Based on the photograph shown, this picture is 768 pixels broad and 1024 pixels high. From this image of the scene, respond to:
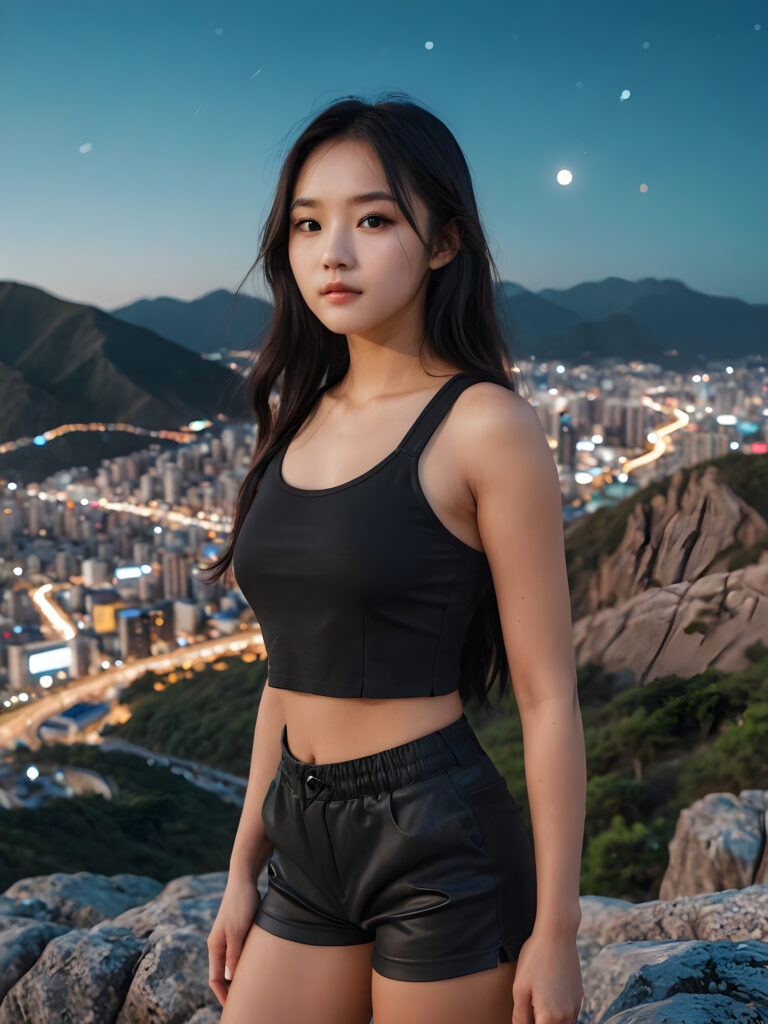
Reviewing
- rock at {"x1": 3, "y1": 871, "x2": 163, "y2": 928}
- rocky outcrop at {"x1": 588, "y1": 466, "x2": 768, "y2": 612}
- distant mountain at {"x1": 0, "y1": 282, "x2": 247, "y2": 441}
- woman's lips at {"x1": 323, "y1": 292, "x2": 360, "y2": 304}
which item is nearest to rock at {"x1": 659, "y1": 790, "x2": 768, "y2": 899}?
rocky outcrop at {"x1": 588, "y1": 466, "x2": 768, "y2": 612}

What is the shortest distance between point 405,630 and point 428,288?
1.19 ft

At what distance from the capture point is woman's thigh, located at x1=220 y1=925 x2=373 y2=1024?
0.84 meters

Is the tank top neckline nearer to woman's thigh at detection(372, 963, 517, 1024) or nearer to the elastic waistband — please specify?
the elastic waistband

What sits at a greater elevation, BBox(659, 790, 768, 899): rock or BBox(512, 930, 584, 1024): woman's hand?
BBox(512, 930, 584, 1024): woman's hand

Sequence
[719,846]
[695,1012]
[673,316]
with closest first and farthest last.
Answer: [695,1012] < [719,846] < [673,316]

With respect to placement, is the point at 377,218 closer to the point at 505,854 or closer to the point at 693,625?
the point at 505,854

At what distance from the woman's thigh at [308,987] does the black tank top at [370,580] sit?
25cm

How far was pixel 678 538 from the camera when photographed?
3.02m

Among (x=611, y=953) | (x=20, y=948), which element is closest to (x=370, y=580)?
(x=611, y=953)

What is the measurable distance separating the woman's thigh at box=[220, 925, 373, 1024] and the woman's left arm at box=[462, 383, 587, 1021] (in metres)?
0.17

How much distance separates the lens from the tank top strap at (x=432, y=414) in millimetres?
810

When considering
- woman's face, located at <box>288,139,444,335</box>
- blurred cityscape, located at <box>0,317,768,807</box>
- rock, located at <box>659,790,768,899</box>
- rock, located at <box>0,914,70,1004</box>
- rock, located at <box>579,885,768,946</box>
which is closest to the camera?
woman's face, located at <box>288,139,444,335</box>

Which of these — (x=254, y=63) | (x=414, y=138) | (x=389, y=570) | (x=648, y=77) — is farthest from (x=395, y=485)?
(x=254, y=63)

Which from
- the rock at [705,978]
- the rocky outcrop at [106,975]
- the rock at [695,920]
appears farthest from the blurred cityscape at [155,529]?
the rock at [705,978]
